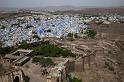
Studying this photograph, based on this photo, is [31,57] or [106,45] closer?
[31,57]

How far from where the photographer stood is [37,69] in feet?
67.3

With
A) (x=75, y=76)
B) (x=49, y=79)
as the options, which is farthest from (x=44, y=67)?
(x=49, y=79)

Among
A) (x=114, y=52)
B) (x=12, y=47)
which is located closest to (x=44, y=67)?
(x=12, y=47)

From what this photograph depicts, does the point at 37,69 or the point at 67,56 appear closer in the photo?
the point at 37,69

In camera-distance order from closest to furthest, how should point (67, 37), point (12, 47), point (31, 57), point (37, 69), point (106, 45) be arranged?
point (37, 69) < point (31, 57) < point (12, 47) < point (106, 45) < point (67, 37)

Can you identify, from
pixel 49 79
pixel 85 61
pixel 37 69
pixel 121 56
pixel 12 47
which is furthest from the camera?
pixel 121 56

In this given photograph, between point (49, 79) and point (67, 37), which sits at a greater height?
point (49, 79)

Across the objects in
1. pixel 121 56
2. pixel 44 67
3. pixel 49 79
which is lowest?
pixel 121 56

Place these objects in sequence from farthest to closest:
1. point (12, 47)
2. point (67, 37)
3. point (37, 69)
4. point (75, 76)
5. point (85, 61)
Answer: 1. point (67, 37)
2. point (12, 47)
3. point (85, 61)
4. point (37, 69)
5. point (75, 76)

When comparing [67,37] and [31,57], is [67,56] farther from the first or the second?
[67,37]

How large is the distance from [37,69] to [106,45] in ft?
47.0

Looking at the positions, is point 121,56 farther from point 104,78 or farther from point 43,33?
point 43,33

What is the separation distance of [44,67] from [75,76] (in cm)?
296

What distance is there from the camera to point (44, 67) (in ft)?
67.6
